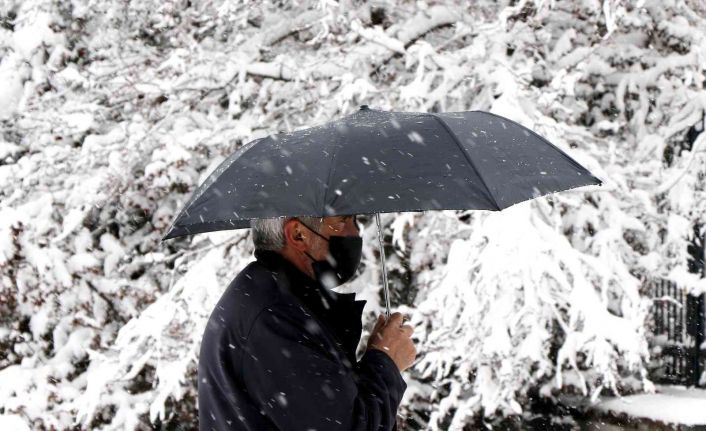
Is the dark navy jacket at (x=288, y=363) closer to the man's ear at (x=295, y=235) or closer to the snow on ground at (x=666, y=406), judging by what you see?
the man's ear at (x=295, y=235)

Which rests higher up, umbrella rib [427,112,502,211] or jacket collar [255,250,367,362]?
umbrella rib [427,112,502,211]

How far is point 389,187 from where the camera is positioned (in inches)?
79.7

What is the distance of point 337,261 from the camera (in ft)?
7.17

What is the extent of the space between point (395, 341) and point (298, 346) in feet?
1.25

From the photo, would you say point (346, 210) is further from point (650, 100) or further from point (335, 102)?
point (650, 100)

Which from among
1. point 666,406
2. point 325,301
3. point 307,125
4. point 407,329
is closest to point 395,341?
point 407,329

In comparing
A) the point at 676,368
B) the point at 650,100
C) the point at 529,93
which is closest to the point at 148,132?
the point at 529,93

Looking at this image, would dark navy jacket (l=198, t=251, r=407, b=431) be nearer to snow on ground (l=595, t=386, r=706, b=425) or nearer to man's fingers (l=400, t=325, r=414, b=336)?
man's fingers (l=400, t=325, r=414, b=336)

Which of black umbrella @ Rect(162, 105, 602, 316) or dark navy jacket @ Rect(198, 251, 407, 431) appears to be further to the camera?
black umbrella @ Rect(162, 105, 602, 316)

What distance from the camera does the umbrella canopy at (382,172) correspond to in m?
2.01

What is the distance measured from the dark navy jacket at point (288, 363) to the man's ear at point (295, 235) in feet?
0.18

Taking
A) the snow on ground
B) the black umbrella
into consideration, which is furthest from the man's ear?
the snow on ground

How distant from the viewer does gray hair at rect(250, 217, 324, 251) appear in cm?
214

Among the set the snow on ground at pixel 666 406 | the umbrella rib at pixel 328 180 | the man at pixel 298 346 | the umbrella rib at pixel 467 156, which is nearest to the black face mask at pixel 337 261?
the man at pixel 298 346
